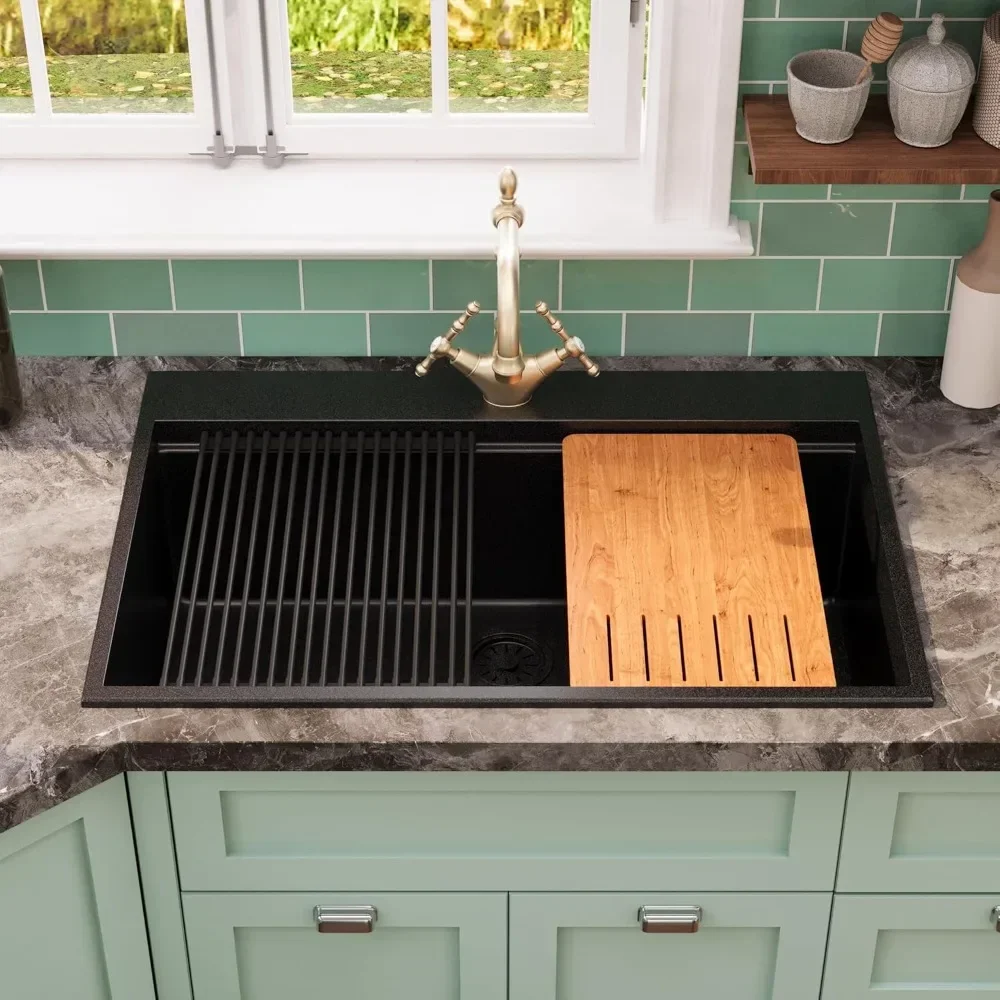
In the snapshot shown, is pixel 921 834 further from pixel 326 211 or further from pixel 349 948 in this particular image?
pixel 326 211

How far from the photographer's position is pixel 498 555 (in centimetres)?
231

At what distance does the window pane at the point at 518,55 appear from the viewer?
7.61ft

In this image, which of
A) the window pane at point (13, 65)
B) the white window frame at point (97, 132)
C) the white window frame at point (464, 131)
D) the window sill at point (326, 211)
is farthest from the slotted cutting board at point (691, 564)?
the window pane at point (13, 65)

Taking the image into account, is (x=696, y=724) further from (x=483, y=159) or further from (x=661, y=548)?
(x=483, y=159)

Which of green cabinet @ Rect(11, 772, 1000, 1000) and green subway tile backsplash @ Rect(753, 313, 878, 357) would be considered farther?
green subway tile backsplash @ Rect(753, 313, 878, 357)

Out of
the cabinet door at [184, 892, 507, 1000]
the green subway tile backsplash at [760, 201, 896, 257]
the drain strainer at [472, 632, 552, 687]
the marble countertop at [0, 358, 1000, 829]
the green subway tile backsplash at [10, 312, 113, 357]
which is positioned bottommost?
the cabinet door at [184, 892, 507, 1000]

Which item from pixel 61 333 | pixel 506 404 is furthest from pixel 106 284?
pixel 506 404

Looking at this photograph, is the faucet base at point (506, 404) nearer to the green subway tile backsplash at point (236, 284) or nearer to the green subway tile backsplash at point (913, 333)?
the green subway tile backsplash at point (236, 284)

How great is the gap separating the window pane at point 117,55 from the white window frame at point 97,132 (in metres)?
0.01

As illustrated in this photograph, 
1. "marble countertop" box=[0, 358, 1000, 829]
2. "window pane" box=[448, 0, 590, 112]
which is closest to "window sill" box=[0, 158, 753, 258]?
"window pane" box=[448, 0, 590, 112]

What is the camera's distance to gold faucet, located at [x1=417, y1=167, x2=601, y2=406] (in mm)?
1997

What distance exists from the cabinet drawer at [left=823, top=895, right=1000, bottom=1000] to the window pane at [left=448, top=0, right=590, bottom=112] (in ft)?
4.36

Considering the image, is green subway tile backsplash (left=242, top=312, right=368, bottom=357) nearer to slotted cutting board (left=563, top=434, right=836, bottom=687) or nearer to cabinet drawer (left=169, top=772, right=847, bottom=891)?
slotted cutting board (left=563, top=434, right=836, bottom=687)

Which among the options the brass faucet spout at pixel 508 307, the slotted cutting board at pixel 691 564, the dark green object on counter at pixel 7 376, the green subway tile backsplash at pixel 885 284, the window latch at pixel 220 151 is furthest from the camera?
the window latch at pixel 220 151
